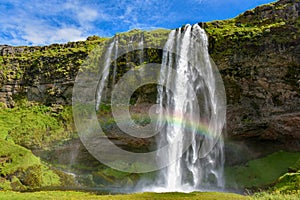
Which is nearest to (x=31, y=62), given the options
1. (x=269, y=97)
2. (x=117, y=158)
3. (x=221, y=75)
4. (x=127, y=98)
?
(x=127, y=98)

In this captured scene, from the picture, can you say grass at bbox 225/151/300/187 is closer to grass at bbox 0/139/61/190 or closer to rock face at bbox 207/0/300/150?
rock face at bbox 207/0/300/150

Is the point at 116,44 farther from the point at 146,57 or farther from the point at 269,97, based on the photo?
the point at 269,97

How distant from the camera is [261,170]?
3616cm

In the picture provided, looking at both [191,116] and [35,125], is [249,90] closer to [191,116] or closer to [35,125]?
[191,116]

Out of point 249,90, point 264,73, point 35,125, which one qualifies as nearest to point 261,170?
point 249,90

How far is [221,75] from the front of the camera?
38.5 meters

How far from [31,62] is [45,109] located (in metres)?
11.0

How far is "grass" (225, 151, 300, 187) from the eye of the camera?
114ft

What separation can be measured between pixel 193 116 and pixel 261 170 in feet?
34.5

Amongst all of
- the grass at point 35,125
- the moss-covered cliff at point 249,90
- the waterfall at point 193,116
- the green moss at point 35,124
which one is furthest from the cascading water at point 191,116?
the grass at point 35,125

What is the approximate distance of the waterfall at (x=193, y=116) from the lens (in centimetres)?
3831

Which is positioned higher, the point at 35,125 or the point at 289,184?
the point at 35,125

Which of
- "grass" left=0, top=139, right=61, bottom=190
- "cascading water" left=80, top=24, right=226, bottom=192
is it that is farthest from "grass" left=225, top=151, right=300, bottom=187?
"grass" left=0, top=139, right=61, bottom=190

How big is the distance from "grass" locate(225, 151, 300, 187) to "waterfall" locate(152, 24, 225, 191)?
6.45 ft
